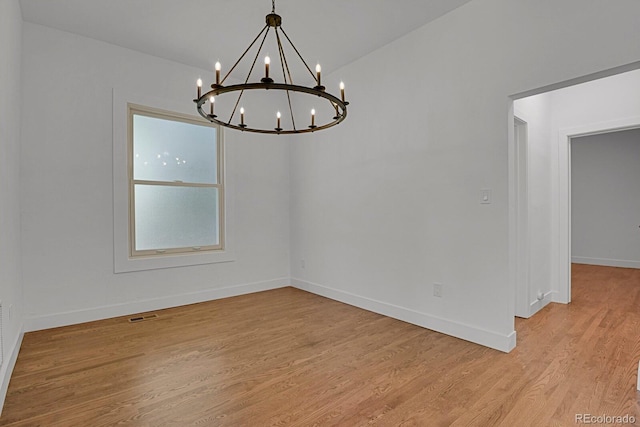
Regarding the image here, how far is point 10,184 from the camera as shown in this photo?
98.3 inches

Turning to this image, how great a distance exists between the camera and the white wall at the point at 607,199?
6.32 meters

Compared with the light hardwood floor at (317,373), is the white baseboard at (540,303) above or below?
above

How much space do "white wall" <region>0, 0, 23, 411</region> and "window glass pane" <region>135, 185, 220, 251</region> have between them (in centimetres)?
110

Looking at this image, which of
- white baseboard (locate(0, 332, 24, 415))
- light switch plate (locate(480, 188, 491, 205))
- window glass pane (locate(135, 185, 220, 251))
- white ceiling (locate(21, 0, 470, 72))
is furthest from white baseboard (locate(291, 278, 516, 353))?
white baseboard (locate(0, 332, 24, 415))

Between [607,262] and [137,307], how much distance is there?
823cm

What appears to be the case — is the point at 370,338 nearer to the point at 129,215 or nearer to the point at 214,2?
the point at 129,215

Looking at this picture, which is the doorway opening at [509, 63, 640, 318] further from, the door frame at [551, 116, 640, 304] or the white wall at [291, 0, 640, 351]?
the white wall at [291, 0, 640, 351]

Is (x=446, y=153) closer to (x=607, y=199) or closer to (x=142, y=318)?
(x=142, y=318)

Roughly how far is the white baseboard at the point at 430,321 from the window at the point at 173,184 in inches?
67.7

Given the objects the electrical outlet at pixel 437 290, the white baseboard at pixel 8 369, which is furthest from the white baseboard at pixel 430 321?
the white baseboard at pixel 8 369

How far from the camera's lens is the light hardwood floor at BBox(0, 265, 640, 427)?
184cm

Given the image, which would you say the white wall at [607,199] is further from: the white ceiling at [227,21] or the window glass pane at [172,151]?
the window glass pane at [172,151]

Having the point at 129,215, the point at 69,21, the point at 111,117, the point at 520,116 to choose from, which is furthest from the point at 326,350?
the point at 69,21

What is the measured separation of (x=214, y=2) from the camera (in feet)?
9.23
